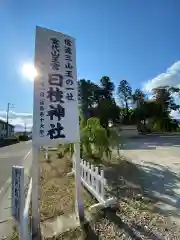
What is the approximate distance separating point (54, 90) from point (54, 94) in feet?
0.24

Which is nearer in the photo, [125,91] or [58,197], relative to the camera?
[58,197]

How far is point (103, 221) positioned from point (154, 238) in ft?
2.94

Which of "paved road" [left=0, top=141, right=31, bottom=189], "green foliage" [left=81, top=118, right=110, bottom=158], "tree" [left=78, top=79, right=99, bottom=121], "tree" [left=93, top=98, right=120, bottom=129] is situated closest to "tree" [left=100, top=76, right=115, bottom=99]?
"tree" [left=78, top=79, right=99, bottom=121]

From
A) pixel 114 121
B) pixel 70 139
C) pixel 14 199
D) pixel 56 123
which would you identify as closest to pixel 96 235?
pixel 14 199

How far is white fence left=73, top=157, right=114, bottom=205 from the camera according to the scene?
4.32 m

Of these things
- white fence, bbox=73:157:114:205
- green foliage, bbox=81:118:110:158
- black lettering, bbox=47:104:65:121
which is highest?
black lettering, bbox=47:104:65:121

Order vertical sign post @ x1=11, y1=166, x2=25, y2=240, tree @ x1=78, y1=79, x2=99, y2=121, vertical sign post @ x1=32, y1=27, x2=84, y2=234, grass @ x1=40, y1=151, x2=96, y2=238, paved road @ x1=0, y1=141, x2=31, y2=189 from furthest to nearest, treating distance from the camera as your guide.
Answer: tree @ x1=78, y1=79, x2=99, y2=121, paved road @ x1=0, y1=141, x2=31, y2=189, grass @ x1=40, y1=151, x2=96, y2=238, vertical sign post @ x1=32, y1=27, x2=84, y2=234, vertical sign post @ x1=11, y1=166, x2=25, y2=240

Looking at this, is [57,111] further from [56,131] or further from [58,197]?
[58,197]

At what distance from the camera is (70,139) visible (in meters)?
3.91

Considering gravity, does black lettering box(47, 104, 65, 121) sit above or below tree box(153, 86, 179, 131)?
below

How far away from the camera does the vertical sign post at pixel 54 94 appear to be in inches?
144

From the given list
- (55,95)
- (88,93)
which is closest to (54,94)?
(55,95)

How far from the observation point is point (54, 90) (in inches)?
151

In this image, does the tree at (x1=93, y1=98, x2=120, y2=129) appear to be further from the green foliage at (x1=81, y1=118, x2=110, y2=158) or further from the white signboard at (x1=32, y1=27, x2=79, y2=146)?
the white signboard at (x1=32, y1=27, x2=79, y2=146)
